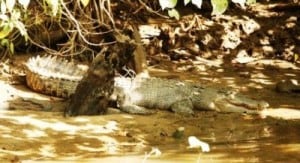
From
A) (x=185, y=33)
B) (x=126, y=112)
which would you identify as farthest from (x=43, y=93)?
(x=185, y=33)

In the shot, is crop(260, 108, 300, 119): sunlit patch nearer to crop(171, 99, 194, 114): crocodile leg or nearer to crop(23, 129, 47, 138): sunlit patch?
crop(171, 99, 194, 114): crocodile leg

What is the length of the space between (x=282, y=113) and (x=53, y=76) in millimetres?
2642

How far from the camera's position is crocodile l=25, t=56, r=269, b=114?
6.52 m

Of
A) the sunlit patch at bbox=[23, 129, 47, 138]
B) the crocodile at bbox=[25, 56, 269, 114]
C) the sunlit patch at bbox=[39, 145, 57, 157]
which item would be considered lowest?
the sunlit patch at bbox=[39, 145, 57, 157]

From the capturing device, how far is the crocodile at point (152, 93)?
6.52 m

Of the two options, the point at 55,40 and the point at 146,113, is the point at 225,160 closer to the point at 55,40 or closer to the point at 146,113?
the point at 146,113

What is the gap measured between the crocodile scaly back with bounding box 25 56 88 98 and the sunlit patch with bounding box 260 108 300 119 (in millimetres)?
2150

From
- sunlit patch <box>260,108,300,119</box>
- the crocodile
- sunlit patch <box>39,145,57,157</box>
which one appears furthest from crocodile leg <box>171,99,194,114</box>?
sunlit patch <box>39,145,57,157</box>

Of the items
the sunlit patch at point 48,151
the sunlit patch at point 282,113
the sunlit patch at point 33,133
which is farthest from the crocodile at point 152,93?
the sunlit patch at point 48,151

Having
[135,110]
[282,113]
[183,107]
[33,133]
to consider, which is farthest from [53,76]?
[282,113]

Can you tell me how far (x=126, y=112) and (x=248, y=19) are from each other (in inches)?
174

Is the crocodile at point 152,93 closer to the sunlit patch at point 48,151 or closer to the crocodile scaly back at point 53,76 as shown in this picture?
the crocodile scaly back at point 53,76

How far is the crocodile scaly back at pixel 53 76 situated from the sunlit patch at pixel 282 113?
2.15 metres

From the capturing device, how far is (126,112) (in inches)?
251
